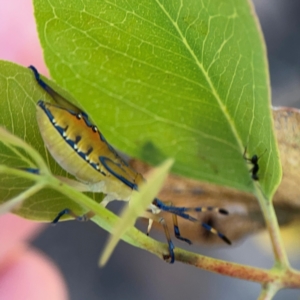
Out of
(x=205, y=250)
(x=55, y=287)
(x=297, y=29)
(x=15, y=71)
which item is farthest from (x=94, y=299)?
(x=297, y=29)

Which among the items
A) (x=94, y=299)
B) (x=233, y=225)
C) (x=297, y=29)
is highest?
(x=297, y=29)

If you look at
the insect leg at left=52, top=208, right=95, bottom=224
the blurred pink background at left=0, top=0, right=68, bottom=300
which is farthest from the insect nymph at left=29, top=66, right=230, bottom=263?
the blurred pink background at left=0, top=0, right=68, bottom=300

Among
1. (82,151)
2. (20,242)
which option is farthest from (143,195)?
(20,242)

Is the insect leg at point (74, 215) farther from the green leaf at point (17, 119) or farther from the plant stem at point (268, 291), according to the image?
the plant stem at point (268, 291)

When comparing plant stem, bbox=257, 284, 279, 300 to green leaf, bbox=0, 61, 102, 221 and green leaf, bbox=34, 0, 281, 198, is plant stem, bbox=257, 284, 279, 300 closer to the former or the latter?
green leaf, bbox=34, 0, 281, 198

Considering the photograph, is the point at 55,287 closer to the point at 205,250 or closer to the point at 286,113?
the point at 205,250

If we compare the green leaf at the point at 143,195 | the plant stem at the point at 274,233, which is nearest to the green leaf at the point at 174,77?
the plant stem at the point at 274,233
